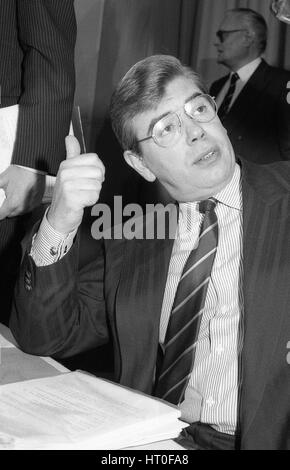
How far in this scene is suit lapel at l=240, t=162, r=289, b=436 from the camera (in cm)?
121

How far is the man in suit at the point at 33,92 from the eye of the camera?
1.63 metres

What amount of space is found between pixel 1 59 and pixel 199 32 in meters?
2.80

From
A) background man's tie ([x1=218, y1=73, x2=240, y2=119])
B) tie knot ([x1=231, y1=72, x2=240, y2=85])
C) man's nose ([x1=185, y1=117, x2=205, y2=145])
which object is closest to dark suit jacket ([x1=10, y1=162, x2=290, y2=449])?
man's nose ([x1=185, y1=117, x2=205, y2=145])

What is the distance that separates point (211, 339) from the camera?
4.34 ft

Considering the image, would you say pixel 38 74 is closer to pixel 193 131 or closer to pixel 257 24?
pixel 193 131

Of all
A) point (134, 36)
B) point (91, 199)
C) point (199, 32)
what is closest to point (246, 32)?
point (199, 32)

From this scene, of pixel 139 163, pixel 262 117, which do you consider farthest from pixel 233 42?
pixel 139 163

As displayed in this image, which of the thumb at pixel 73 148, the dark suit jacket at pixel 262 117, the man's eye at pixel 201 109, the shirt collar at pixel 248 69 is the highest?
the thumb at pixel 73 148

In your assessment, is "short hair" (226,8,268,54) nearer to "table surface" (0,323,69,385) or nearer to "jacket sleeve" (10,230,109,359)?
"jacket sleeve" (10,230,109,359)

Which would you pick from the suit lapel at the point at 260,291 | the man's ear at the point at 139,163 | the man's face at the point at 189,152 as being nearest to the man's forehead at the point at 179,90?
the man's face at the point at 189,152

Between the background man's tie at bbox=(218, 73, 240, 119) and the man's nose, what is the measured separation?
233 cm

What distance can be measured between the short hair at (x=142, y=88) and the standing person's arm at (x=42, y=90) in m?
0.23

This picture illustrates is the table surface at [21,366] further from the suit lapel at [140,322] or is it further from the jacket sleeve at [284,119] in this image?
the jacket sleeve at [284,119]

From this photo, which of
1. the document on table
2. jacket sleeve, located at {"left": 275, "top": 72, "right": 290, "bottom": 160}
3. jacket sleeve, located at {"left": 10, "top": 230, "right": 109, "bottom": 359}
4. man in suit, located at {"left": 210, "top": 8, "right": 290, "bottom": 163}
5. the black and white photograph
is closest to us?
the document on table
